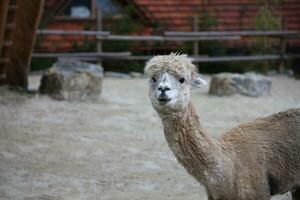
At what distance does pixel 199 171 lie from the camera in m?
4.63

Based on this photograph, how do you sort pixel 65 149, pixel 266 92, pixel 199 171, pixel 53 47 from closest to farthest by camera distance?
pixel 199 171 → pixel 65 149 → pixel 266 92 → pixel 53 47

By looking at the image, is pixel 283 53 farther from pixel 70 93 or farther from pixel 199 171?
pixel 199 171

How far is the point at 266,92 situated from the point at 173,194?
24.7 feet

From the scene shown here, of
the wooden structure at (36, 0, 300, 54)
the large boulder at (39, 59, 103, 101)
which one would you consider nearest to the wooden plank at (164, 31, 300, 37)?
the wooden structure at (36, 0, 300, 54)

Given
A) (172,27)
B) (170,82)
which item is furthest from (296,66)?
(170,82)

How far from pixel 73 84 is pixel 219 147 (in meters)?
7.36

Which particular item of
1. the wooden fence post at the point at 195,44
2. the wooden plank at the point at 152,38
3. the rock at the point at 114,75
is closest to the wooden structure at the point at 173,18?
the wooden fence post at the point at 195,44

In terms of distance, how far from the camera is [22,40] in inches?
455

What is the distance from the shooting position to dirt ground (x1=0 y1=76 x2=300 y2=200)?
697 cm

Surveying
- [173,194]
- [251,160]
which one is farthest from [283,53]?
[251,160]

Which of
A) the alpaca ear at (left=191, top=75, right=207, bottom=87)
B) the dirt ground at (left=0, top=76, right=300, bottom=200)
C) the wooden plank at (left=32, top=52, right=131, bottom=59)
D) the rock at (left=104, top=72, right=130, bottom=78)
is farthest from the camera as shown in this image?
the rock at (left=104, top=72, right=130, bottom=78)

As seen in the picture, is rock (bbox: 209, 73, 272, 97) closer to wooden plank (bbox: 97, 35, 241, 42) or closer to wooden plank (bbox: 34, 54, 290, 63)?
wooden plank (bbox: 34, 54, 290, 63)

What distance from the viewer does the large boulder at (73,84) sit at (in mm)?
11844

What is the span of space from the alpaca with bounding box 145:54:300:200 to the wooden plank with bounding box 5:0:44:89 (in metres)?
6.22
